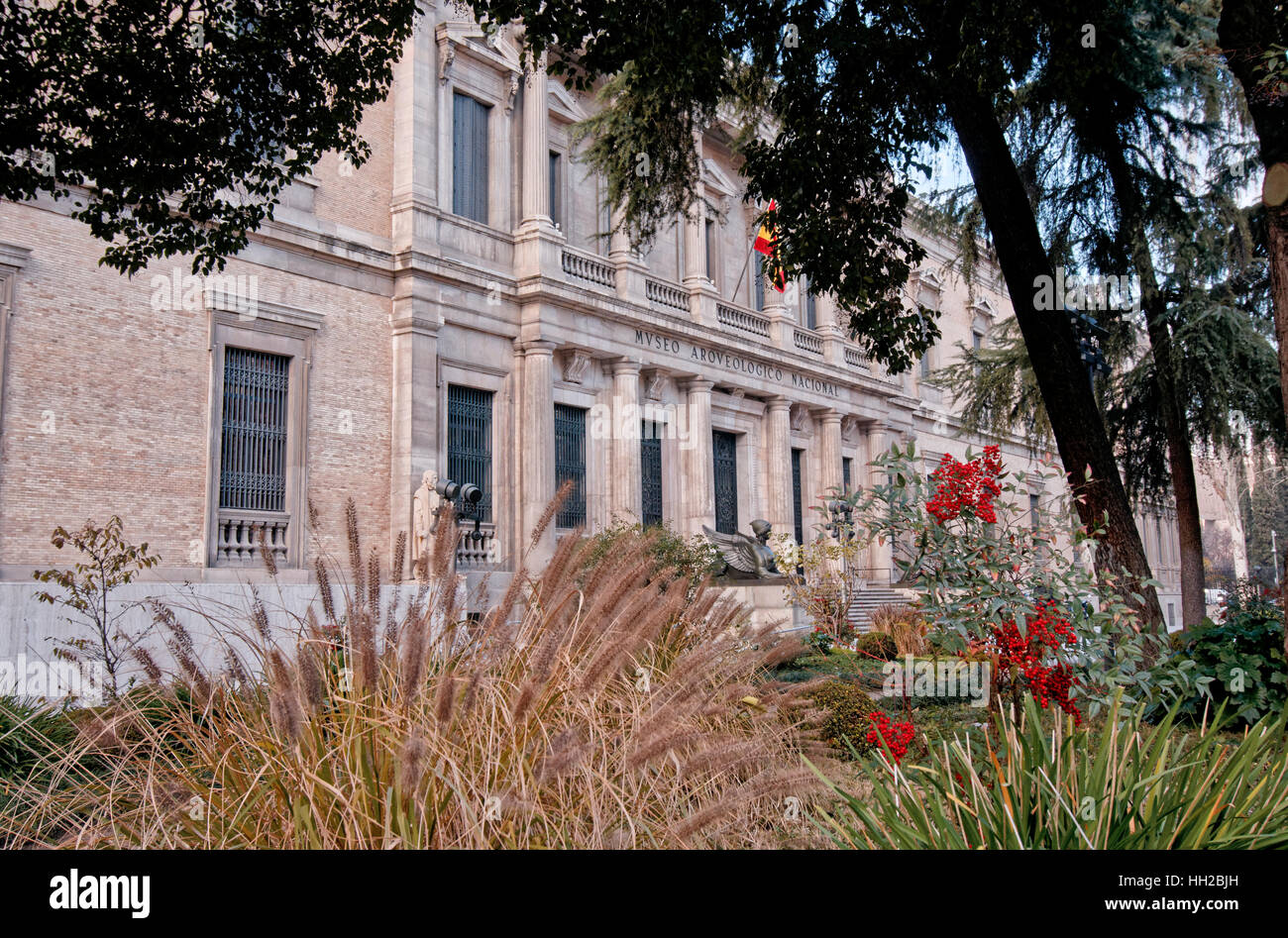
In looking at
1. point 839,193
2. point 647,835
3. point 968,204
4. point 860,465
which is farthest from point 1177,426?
point 860,465

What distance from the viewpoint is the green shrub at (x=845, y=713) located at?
770cm

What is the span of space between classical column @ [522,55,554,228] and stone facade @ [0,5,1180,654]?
54mm

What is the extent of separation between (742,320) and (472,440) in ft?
37.8

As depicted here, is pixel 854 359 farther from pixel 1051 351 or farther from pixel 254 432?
pixel 1051 351

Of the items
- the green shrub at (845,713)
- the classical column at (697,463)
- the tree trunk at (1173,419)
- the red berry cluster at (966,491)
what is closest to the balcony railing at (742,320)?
the classical column at (697,463)

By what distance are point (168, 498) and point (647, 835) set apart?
53.0 feet

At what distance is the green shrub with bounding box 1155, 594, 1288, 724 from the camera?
26.0 feet

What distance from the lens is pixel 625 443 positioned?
1021 inches

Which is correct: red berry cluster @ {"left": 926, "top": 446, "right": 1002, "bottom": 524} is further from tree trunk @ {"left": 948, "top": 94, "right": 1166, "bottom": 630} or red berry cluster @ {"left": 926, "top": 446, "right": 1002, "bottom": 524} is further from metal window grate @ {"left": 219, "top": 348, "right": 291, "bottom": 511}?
metal window grate @ {"left": 219, "top": 348, "right": 291, "bottom": 511}

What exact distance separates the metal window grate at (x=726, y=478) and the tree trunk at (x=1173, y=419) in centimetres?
1496

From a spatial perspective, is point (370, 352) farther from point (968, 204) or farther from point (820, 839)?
point (820, 839)

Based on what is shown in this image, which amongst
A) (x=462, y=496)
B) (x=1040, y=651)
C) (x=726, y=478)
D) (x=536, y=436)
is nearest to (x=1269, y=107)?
(x=1040, y=651)

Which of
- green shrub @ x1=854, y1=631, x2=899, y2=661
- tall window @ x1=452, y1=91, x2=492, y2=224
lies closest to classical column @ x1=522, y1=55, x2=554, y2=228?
tall window @ x1=452, y1=91, x2=492, y2=224

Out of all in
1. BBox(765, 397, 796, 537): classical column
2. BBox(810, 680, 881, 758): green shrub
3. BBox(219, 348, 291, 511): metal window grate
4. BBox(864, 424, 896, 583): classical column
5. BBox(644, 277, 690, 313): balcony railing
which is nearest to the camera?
BBox(810, 680, 881, 758): green shrub
